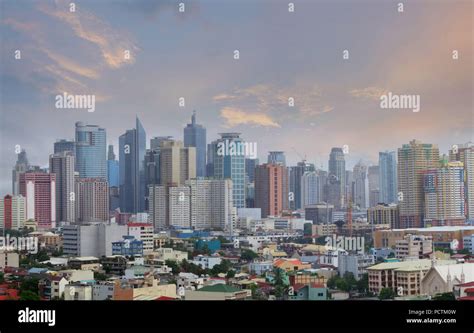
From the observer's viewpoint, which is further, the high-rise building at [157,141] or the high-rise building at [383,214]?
the high-rise building at [383,214]

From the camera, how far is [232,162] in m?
5.00

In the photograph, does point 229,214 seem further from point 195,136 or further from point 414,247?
point 414,247

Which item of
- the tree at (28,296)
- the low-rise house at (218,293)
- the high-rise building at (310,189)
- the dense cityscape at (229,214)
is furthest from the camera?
the high-rise building at (310,189)

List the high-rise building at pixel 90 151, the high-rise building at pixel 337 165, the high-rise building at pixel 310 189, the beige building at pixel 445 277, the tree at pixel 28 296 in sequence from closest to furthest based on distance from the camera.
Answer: the tree at pixel 28 296 < the beige building at pixel 445 277 < the high-rise building at pixel 90 151 < the high-rise building at pixel 337 165 < the high-rise building at pixel 310 189

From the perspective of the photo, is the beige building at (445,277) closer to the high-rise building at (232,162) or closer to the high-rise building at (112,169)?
the high-rise building at (232,162)

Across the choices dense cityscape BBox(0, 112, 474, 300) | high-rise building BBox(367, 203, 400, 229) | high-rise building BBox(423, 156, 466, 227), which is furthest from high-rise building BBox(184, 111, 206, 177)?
high-rise building BBox(423, 156, 466, 227)

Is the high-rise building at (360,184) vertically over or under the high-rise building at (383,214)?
over

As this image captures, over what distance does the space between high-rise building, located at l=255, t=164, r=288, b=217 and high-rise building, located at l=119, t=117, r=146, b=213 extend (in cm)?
81

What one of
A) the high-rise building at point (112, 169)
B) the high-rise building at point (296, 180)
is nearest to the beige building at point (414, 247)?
the high-rise building at point (296, 180)

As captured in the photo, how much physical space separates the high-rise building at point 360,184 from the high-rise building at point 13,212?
2.30m

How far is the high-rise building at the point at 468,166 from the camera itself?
4964mm

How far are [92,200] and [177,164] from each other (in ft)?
2.10

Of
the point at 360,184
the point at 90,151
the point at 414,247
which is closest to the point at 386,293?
the point at 414,247

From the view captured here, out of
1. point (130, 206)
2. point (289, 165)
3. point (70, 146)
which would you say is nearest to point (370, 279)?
point (289, 165)
